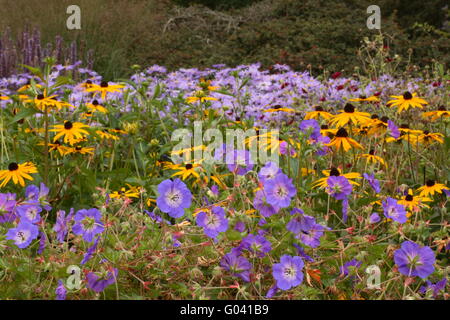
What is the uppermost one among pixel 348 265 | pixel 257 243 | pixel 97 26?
pixel 97 26

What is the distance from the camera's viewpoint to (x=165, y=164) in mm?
2768

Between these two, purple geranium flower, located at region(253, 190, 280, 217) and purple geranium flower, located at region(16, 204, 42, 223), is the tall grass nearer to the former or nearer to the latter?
purple geranium flower, located at region(16, 204, 42, 223)

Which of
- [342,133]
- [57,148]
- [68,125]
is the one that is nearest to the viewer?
[342,133]

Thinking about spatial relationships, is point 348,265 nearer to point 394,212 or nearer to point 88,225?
point 394,212

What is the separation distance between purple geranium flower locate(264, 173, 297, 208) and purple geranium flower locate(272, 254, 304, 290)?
0.13 m

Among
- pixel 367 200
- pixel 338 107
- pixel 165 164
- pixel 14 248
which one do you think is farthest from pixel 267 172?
pixel 338 107

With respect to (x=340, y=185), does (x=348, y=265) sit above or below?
below

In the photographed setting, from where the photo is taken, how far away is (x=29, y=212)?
1619 mm

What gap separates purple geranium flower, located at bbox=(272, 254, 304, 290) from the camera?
1256 millimetres

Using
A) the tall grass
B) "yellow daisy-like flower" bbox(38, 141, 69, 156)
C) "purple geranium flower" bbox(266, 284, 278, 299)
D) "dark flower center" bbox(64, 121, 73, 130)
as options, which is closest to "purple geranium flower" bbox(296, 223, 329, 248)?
"purple geranium flower" bbox(266, 284, 278, 299)

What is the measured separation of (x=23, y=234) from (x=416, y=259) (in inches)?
37.4

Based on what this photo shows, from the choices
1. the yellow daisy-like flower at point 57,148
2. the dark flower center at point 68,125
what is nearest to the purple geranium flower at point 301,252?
the dark flower center at point 68,125

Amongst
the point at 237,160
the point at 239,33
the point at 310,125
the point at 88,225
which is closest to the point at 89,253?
the point at 88,225
